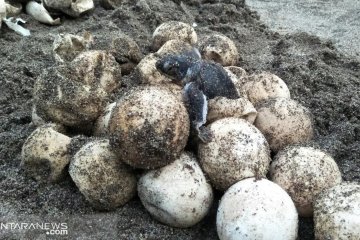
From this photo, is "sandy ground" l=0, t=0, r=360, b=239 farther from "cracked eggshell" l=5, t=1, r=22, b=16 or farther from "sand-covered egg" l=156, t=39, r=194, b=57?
"sand-covered egg" l=156, t=39, r=194, b=57

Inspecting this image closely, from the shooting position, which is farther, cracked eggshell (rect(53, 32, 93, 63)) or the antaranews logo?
cracked eggshell (rect(53, 32, 93, 63))

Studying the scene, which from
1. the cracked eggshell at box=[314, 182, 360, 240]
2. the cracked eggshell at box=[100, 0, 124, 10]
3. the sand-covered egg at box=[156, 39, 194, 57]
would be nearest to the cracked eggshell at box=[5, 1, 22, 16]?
the cracked eggshell at box=[100, 0, 124, 10]

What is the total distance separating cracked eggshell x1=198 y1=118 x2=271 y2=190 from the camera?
2.26 meters

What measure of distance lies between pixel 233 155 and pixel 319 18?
2.91 metres

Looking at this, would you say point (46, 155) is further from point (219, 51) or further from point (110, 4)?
point (110, 4)

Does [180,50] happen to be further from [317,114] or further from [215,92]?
[317,114]

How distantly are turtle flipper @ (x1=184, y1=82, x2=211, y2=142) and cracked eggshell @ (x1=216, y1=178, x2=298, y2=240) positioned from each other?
0.30 metres

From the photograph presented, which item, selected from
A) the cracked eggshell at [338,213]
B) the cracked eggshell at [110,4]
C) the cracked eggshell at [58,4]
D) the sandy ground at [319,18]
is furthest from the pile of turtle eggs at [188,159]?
the cracked eggshell at [110,4]

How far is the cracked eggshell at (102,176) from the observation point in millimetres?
2287

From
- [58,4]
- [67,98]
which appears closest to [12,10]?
[58,4]

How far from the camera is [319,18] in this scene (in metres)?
4.74

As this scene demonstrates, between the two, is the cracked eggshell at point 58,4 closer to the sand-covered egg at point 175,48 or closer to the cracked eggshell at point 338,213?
the sand-covered egg at point 175,48

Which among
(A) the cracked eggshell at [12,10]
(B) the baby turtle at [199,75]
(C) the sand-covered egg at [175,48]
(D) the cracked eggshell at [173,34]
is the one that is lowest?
(A) the cracked eggshell at [12,10]

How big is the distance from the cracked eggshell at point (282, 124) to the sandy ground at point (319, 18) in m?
1.64
